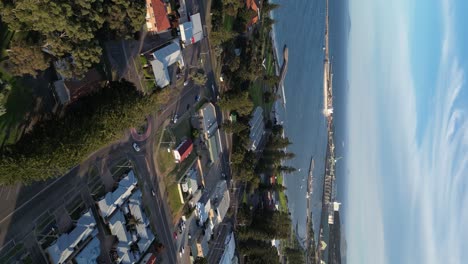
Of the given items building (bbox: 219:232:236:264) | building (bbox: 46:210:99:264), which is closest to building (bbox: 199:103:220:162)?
building (bbox: 219:232:236:264)

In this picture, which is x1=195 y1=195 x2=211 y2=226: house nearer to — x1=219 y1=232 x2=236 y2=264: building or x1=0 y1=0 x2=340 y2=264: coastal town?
x1=0 y1=0 x2=340 y2=264: coastal town

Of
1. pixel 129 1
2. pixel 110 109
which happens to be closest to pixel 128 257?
pixel 110 109

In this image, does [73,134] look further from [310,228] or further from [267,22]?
[310,228]

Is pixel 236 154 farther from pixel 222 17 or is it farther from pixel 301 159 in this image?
pixel 301 159

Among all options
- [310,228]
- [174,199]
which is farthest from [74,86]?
[310,228]

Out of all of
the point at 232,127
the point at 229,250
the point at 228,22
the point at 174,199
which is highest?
the point at 228,22

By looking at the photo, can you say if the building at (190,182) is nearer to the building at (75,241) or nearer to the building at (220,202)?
the building at (220,202)
